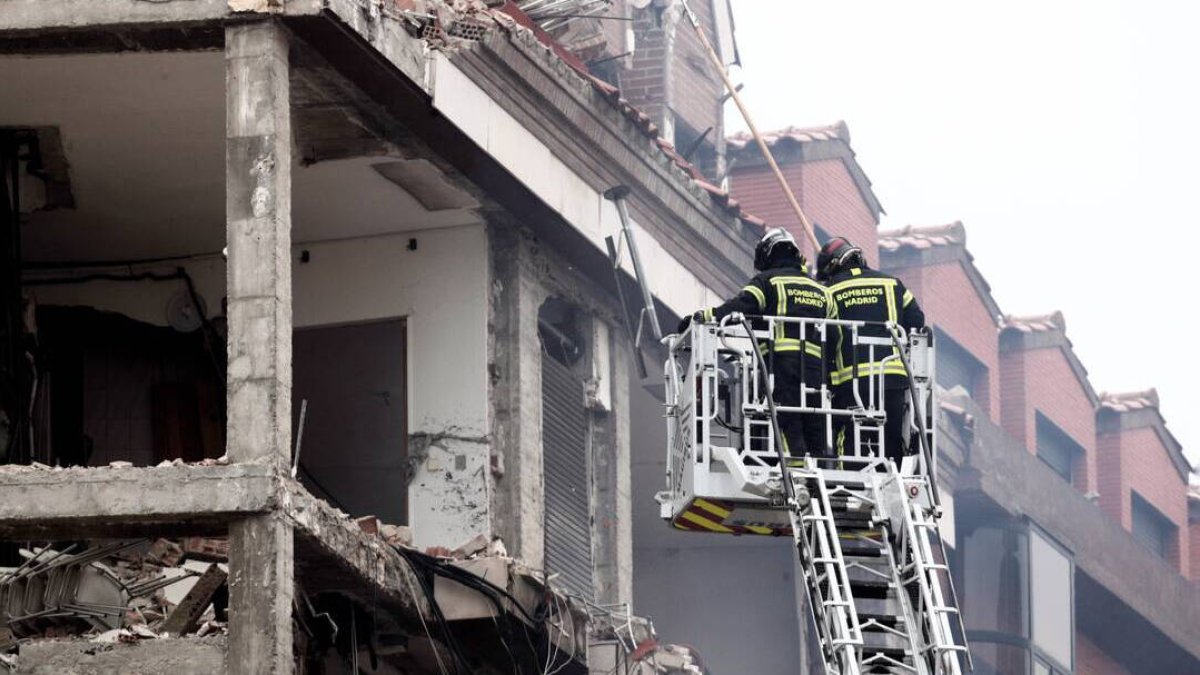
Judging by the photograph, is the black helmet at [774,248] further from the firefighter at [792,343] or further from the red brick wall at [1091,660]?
the red brick wall at [1091,660]

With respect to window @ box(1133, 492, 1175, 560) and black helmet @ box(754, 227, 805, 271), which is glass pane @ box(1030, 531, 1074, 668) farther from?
black helmet @ box(754, 227, 805, 271)

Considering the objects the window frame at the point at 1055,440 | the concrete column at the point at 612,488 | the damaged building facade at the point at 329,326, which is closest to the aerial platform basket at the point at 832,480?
the damaged building facade at the point at 329,326

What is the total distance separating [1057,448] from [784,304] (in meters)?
20.7

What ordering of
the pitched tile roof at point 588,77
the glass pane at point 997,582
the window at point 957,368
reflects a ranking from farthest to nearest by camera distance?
1. the window at point 957,368
2. the glass pane at point 997,582
3. the pitched tile roof at point 588,77

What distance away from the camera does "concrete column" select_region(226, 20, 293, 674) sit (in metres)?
15.5

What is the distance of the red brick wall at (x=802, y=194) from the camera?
2950cm

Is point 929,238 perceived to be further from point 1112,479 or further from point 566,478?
point 566,478

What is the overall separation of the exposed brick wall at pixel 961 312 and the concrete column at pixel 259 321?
1564 centimetres

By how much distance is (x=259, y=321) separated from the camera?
1602 cm

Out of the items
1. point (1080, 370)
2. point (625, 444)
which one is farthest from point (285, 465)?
point (1080, 370)

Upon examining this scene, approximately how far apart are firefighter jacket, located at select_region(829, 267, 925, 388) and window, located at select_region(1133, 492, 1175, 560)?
22.5 meters

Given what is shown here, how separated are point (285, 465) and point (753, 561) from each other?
1163 cm

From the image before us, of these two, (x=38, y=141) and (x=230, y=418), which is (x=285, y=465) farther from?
(x=38, y=141)

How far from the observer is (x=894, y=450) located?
15.6 metres
